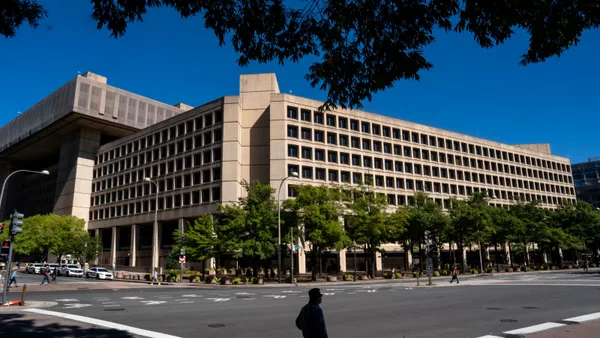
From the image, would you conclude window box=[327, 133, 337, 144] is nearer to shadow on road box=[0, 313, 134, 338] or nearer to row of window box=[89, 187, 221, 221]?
row of window box=[89, 187, 221, 221]

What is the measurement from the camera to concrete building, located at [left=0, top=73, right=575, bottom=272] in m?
60.2

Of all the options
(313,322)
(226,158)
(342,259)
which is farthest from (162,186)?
(313,322)

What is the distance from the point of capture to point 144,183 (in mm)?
70312

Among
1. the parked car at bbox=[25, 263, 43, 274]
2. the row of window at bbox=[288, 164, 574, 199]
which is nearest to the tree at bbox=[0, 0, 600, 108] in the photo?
the row of window at bbox=[288, 164, 574, 199]

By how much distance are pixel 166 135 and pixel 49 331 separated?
60.8 meters

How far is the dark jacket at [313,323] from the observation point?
5992 mm

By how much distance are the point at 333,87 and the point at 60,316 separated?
12393 millimetres

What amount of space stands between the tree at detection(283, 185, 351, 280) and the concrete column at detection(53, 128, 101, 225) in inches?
2082

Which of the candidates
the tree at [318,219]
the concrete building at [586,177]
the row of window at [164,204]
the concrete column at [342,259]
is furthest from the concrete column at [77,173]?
the concrete building at [586,177]

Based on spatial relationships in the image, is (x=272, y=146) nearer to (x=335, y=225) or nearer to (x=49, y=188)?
(x=335, y=225)

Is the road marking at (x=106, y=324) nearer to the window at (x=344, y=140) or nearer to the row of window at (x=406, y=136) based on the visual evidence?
the row of window at (x=406, y=136)

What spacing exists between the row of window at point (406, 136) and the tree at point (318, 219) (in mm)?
11454

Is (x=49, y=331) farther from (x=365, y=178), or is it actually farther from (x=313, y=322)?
(x=365, y=178)

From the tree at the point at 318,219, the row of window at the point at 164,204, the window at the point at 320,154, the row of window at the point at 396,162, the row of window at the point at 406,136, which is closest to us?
the tree at the point at 318,219
